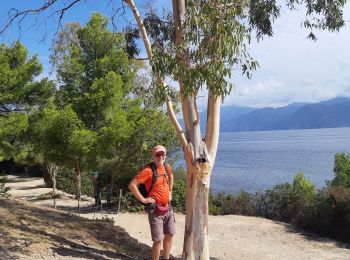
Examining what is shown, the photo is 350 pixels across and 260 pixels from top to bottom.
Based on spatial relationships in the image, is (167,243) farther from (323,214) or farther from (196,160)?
(323,214)

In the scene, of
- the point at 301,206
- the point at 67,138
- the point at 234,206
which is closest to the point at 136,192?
the point at 67,138

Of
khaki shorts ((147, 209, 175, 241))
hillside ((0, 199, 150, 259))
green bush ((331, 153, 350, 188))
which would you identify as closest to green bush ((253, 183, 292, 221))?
green bush ((331, 153, 350, 188))

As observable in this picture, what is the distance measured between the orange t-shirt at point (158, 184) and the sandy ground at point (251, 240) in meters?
5.19

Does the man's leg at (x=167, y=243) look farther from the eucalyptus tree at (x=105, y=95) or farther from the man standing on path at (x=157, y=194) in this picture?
the eucalyptus tree at (x=105, y=95)

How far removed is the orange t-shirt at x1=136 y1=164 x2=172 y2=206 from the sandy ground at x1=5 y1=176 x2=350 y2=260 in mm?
5188

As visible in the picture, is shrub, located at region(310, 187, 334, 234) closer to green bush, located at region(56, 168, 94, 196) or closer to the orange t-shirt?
the orange t-shirt

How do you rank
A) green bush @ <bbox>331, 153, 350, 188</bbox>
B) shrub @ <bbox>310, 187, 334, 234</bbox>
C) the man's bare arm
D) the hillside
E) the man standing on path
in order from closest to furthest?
the man's bare arm
the man standing on path
the hillside
shrub @ <bbox>310, 187, 334, 234</bbox>
green bush @ <bbox>331, 153, 350, 188</bbox>

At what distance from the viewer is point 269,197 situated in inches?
792

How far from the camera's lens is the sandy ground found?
12.9 metres

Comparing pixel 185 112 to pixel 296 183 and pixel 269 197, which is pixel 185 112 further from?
pixel 296 183

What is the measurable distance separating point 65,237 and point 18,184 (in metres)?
27.7

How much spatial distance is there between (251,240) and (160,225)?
28.3ft

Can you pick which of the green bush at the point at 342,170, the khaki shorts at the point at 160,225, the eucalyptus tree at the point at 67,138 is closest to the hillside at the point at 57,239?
the khaki shorts at the point at 160,225

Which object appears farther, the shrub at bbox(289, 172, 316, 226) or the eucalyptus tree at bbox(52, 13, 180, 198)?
the eucalyptus tree at bbox(52, 13, 180, 198)
